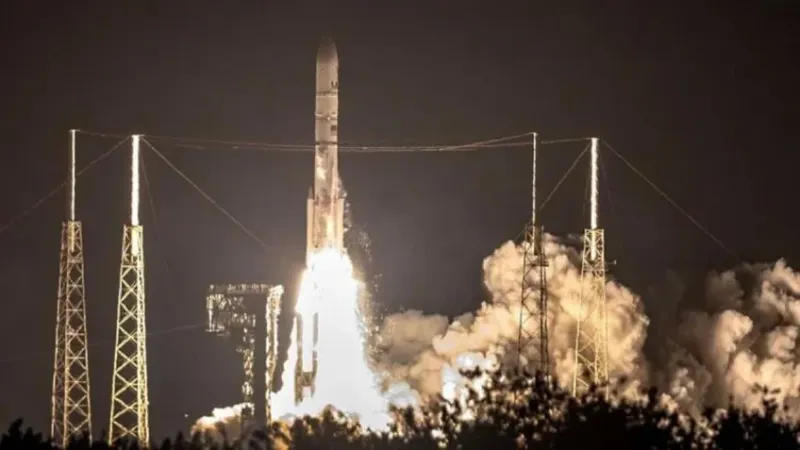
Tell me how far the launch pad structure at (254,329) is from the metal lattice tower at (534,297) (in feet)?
20.5

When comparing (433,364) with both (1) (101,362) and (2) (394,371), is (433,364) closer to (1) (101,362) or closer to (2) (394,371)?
(2) (394,371)

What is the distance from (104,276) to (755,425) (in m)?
31.3

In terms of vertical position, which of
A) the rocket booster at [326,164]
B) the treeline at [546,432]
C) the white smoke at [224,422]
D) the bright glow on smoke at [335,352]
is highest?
the rocket booster at [326,164]

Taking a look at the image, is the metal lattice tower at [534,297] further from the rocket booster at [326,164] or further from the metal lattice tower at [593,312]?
the rocket booster at [326,164]

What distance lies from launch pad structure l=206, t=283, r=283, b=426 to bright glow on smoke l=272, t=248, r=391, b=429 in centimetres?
74

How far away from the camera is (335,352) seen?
50.0 meters

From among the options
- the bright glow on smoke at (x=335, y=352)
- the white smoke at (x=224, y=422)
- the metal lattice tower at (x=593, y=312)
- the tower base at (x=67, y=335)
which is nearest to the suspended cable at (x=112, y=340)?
the white smoke at (x=224, y=422)

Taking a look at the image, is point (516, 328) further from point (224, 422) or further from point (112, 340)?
point (112, 340)

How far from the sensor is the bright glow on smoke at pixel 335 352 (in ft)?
160

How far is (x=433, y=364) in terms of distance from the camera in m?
52.5

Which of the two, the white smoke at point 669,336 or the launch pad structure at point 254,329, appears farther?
the white smoke at point 669,336

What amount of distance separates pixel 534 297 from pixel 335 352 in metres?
5.51

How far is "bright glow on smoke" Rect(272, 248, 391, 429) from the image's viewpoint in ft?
160

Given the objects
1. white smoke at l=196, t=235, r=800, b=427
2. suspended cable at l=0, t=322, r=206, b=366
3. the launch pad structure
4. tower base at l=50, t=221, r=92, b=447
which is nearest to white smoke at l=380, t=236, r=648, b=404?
white smoke at l=196, t=235, r=800, b=427
